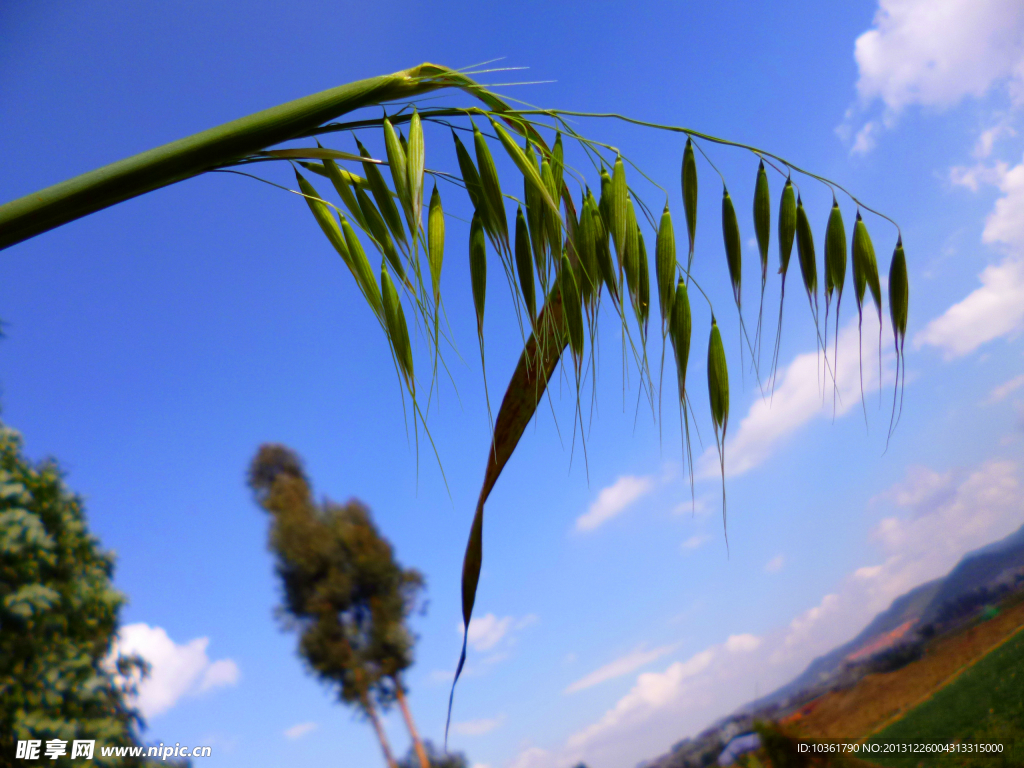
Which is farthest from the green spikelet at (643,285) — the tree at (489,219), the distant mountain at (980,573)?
the distant mountain at (980,573)

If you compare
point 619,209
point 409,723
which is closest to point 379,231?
point 619,209

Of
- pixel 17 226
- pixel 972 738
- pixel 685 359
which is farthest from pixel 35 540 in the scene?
pixel 972 738

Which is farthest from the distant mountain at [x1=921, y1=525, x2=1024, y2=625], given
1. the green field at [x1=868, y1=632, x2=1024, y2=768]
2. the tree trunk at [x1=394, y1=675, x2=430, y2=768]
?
the tree trunk at [x1=394, y1=675, x2=430, y2=768]

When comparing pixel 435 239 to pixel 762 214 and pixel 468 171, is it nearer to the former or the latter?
pixel 468 171

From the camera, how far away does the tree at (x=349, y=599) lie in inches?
146

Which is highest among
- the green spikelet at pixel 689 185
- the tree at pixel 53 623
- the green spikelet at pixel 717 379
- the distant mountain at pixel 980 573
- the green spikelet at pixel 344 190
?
the tree at pixel 53 623

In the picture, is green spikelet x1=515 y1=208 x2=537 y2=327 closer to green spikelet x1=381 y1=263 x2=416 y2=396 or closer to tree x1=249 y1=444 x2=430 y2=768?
green spikelet x1=381 y1=263 x2=416 y2=396

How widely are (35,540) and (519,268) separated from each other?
6.58 ft

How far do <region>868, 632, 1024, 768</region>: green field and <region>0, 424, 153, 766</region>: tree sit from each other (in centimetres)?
247

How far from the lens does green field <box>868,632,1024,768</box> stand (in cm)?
146

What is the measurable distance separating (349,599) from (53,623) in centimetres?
241

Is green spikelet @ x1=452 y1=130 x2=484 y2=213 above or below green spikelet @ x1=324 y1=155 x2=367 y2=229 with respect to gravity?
below

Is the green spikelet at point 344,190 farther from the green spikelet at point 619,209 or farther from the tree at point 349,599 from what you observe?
the tree at point 349,599

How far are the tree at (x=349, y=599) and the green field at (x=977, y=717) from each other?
2.74 m
